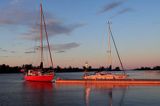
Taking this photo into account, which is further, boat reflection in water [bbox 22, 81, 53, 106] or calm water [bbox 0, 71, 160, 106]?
boat reflection in water [bbox 22, 81, 53, 106]

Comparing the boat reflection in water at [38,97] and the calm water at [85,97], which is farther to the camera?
the boat reflection in water at [38,97]

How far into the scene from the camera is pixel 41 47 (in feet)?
207

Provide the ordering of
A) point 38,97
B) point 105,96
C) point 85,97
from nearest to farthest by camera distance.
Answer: point 85,97, point 38,97, point 105,96

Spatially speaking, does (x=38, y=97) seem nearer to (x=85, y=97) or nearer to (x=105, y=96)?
(x=85, y=97)

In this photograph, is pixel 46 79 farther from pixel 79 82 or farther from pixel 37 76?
pixel 79 82

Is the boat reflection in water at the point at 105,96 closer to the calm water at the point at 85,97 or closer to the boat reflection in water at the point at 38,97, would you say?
the calm water at the point at 85,97

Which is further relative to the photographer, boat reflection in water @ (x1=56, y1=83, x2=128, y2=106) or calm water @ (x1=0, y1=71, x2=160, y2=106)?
boat reflection in water @ (x1=56, y1=83, x2=128, y2=106)

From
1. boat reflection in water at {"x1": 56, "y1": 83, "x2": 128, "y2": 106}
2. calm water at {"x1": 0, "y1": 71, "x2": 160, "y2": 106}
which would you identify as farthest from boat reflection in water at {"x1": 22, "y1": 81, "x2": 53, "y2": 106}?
boat reflection in water at {"x1": 56, "y1": 83, "x2": 128, "y2": 106}

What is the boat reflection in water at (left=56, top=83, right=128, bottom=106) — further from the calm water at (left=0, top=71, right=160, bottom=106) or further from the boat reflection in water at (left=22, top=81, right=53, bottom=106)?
the boat reflection in water at (left=22, top=81, right=53, bottom=106)

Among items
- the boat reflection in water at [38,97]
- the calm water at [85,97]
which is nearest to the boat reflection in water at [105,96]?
the calm water at [85,97]

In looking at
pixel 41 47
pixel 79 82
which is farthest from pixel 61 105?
pixel 41 47

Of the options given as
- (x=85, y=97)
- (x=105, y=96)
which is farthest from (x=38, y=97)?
(x=105, y=96)

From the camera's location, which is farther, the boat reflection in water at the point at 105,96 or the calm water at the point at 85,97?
the boat reflection in water at the point at 105,96

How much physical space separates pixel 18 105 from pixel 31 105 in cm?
122
